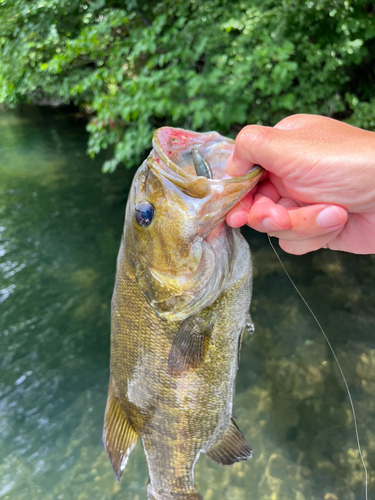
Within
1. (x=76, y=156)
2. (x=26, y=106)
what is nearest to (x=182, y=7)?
(x=76, y=156)

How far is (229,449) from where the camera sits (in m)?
1.72

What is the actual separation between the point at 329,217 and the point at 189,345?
0.75m

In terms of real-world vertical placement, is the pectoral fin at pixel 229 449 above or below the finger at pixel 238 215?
below

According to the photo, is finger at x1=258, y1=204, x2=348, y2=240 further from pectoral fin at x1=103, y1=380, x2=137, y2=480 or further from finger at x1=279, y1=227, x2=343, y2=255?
pectoral fin at x1=103, y1=380, x2=137, y2=480

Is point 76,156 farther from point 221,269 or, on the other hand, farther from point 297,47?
point 221,269

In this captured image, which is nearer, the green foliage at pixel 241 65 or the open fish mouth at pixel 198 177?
the open fish mouth at pixel 198 177

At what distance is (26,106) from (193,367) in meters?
19.1

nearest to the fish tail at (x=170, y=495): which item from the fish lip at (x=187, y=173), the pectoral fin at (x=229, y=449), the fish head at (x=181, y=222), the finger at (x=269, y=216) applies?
the pectoral fin at (x=229, y=449)

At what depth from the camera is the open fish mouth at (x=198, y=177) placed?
1116 millimetres

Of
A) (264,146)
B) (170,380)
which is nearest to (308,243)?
(264,146)

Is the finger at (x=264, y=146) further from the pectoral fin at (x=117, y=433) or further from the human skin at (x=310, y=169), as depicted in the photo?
the pectoral fin at (x=117, y=433)

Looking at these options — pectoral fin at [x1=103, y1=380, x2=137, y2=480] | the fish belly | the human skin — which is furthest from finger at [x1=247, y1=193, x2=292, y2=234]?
pectoral fin at [x1=103, y1=380, x2=137, y2=480]

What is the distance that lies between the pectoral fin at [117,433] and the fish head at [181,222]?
63 cm

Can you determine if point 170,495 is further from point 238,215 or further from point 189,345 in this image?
point 238,215
